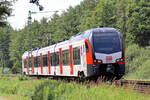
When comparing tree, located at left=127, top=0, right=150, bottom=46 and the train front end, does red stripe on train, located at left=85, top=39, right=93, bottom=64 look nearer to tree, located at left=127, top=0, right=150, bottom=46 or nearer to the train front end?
the train front end

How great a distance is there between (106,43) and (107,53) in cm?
72

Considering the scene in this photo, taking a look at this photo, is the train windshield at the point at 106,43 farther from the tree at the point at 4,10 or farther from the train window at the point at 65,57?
the tree at the point at 4,10

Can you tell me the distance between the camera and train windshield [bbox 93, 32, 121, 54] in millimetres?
19891

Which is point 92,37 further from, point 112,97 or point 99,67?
point 112,97

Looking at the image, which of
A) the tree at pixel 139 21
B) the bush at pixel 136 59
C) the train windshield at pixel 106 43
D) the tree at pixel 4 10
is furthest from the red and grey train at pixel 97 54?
the tree at pixel 139 21

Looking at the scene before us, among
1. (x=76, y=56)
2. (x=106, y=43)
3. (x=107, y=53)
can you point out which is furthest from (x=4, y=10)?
(x=107, y=53)

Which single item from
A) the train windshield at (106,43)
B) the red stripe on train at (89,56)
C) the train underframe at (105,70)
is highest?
the train windshield at (106,43)

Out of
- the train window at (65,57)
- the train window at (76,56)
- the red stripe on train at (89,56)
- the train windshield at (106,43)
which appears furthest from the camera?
the train window at (65,57)

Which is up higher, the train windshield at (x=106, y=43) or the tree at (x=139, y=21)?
the tree at (x=139, y=21)

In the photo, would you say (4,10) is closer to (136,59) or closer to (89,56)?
(89,56)

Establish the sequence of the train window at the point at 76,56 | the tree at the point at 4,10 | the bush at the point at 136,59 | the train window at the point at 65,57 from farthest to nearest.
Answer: the bush at the point at 136,59 → the tree at the point at 4,10 → the train window at the point at 65,57 → the train window at the point at 76,56

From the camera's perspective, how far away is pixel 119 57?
20016mm

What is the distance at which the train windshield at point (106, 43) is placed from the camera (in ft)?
65.3

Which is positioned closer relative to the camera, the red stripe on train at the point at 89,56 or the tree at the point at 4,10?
the red stripe on train at the point at 89,56
